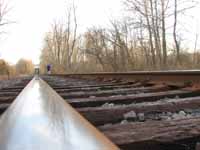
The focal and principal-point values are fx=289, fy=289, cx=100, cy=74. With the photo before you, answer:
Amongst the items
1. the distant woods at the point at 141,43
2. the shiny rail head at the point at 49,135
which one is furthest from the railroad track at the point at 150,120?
the distant woods at the point at 141,43

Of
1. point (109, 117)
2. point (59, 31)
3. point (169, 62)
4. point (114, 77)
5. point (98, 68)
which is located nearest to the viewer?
point (109, 117)

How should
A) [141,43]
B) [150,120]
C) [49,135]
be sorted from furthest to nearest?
[141,43], [150,120], [49,135]

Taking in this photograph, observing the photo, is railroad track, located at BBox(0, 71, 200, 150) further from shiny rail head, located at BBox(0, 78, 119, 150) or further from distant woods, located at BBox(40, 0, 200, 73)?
distant woods, located at BBox(40, 0, 200, 73)

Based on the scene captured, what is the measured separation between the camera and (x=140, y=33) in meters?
21.3

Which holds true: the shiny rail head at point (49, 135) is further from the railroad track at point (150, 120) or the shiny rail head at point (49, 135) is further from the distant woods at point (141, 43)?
the distant woods at point (141, 43)

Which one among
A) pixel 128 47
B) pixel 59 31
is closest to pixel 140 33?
pixel 128 47

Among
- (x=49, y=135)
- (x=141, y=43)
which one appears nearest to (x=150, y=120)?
(x=49, y=135)

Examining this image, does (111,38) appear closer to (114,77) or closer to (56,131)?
(114,77)

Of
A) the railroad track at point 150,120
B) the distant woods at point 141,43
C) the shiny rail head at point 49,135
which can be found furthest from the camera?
the distant woods at point 141,43

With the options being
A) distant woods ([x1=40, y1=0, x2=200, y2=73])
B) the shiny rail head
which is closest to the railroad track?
the shiny rail head

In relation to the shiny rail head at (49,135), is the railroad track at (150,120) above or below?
below

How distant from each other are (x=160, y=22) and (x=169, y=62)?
272 centimetres

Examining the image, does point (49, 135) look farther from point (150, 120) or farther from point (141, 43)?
point (141, 43)

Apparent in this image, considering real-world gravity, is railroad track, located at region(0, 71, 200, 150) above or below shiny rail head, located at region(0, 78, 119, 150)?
below
